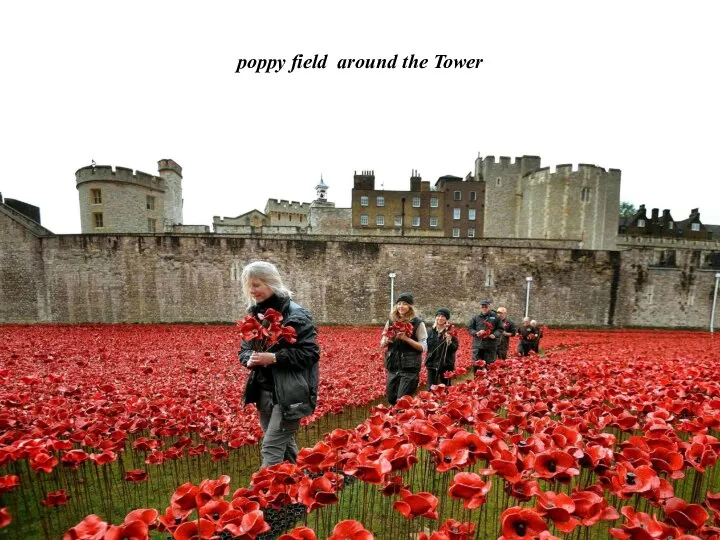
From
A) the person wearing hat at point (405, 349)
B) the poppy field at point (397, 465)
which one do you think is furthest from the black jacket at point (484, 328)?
the person wearing hat at point (405, 349)

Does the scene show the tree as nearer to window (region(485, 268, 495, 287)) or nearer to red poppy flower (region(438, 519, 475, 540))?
window (region(485, 268, 495, 287))

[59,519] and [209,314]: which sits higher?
[59,519]

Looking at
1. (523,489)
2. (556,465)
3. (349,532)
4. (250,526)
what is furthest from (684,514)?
(250,526)

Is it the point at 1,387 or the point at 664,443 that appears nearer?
the point at 664,443

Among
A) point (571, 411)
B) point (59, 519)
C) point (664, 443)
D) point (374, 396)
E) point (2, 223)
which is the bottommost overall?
point (374, 396)

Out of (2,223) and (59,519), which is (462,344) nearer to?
(59,519)

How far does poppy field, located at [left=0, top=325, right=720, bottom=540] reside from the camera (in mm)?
1723

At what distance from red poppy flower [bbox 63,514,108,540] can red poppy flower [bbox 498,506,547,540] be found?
1585mm

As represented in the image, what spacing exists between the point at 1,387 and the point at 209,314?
57.8 ft

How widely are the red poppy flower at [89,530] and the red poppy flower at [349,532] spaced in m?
0.90

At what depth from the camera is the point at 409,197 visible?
48312 millimetres

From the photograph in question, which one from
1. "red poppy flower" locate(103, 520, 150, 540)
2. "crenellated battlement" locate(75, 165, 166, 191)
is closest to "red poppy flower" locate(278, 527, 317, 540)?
"red poppy flower" locate(103, 520, 150, 540)

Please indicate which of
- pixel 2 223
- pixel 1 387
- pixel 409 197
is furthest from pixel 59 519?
pixel 409 197

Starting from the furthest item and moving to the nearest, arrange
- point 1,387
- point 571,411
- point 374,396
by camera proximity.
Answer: point 374,396, point 1,387, point 571,411
